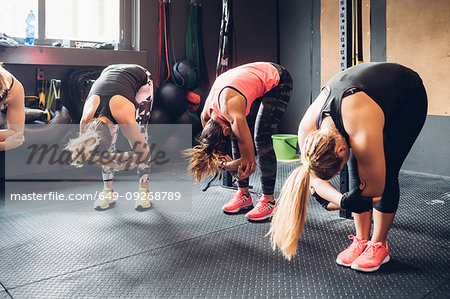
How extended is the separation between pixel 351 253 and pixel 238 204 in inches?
35.8

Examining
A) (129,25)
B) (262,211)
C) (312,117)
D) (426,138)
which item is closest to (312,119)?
(312,117)

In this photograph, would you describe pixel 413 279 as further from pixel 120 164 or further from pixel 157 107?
pixel 157 107

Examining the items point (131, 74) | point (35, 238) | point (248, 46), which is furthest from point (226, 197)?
point (248, 46)

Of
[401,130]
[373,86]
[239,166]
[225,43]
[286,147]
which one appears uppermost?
[225,43]

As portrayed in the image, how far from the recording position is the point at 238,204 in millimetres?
2584

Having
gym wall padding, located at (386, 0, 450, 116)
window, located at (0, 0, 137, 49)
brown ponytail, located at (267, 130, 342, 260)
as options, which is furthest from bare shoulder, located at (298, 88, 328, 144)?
window, located at (0, 0, 137, 49)

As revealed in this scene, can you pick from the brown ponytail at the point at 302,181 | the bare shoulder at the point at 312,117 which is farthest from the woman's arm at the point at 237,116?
the brown ponytail at the point at 302,181

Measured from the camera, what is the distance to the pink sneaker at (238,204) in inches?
101

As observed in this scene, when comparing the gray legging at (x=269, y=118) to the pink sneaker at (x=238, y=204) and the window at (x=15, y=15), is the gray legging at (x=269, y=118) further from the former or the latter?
the window at (x=15, y=15)

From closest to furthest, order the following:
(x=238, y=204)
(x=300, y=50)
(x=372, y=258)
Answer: (x=372, y=258) < (x=238, y=204) < (x=300, y=50)

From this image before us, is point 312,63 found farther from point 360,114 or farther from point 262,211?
point 360,114

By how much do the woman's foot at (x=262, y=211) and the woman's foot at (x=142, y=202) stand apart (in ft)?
2.24

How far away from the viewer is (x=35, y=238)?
218 centimetres

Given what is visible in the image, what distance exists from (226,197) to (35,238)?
1289mm
